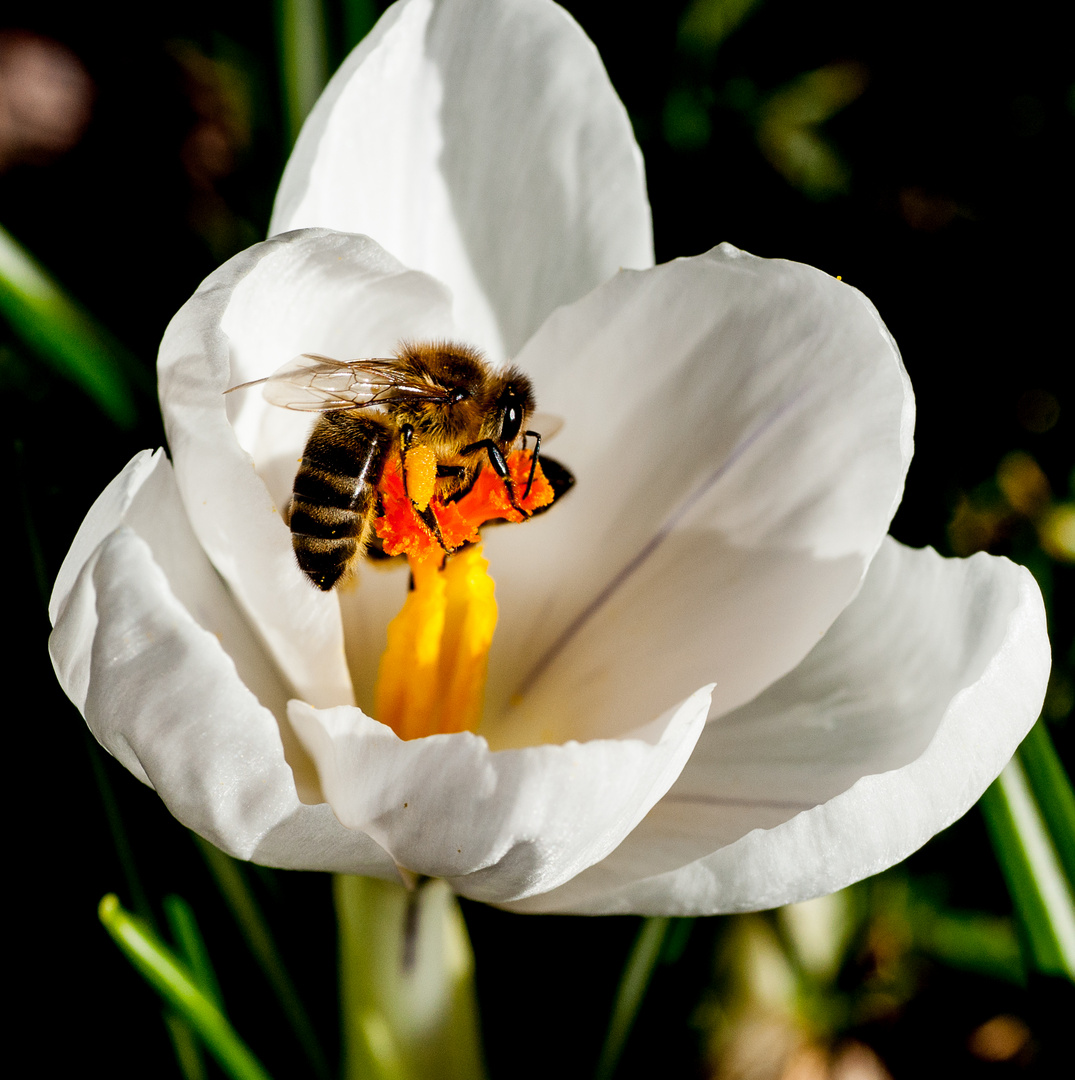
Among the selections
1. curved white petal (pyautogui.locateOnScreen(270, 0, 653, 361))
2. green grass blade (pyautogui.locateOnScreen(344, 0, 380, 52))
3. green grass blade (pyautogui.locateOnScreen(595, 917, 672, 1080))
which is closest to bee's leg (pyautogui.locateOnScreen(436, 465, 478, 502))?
curved white petal (pyautogui.locateOnScreen(270, 0, 653, 361))

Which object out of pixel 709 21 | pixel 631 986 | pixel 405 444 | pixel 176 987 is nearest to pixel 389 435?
pixel 405 444

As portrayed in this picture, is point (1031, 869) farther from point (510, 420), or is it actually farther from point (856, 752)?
point (510, 420)

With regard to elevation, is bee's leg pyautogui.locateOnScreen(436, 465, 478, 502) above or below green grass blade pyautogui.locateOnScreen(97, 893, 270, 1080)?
above

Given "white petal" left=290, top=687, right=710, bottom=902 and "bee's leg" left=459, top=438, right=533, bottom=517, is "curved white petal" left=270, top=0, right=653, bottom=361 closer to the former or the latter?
"bee's leg" left=459, top=438, right=533, bottom=517

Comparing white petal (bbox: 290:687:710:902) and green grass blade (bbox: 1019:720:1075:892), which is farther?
green grass blade (bbox: 1019:720:1075:892)

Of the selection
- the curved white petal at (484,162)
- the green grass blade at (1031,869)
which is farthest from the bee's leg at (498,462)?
the green grass blade at (1031,869)

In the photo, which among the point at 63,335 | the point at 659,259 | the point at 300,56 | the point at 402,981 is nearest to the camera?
the point at 402,981

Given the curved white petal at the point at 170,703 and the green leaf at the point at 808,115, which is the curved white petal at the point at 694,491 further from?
the green leaf at the point at 808,115
